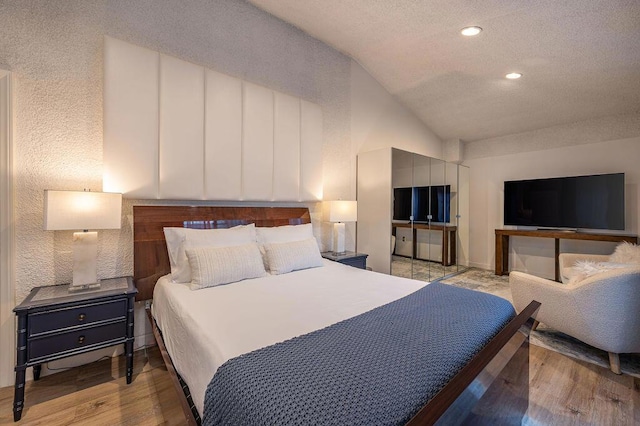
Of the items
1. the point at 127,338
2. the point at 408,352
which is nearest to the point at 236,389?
the point at 408,352

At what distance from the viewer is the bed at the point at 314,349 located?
0.89 metres

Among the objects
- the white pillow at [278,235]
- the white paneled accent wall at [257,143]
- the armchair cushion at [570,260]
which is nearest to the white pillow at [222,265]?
the white pillow at [278,235]

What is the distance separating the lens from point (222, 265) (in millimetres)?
2143

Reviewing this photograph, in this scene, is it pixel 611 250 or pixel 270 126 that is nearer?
pixel 270 126

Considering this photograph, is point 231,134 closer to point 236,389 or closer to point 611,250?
point 236,389

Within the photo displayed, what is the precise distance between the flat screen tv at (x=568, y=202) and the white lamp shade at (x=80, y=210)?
5.44 metres

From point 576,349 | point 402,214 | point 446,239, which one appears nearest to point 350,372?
point 576,349

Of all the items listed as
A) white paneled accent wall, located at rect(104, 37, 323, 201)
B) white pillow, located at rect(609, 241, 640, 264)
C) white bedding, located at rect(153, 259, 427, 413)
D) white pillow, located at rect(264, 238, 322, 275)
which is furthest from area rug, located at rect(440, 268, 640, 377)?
white paneled accent wall, located at rect(104, 37, 323, 201)

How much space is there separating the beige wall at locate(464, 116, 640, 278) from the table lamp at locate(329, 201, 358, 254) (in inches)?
128

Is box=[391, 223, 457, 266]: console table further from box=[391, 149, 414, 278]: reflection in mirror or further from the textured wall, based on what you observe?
the textured wall

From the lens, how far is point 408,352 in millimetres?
1145

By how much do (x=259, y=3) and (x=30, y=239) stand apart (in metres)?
2.86

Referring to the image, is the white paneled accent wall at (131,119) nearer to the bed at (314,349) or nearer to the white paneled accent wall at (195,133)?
the white paneled accent wall at (195,133)

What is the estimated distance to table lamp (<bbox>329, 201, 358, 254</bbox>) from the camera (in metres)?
3.36
